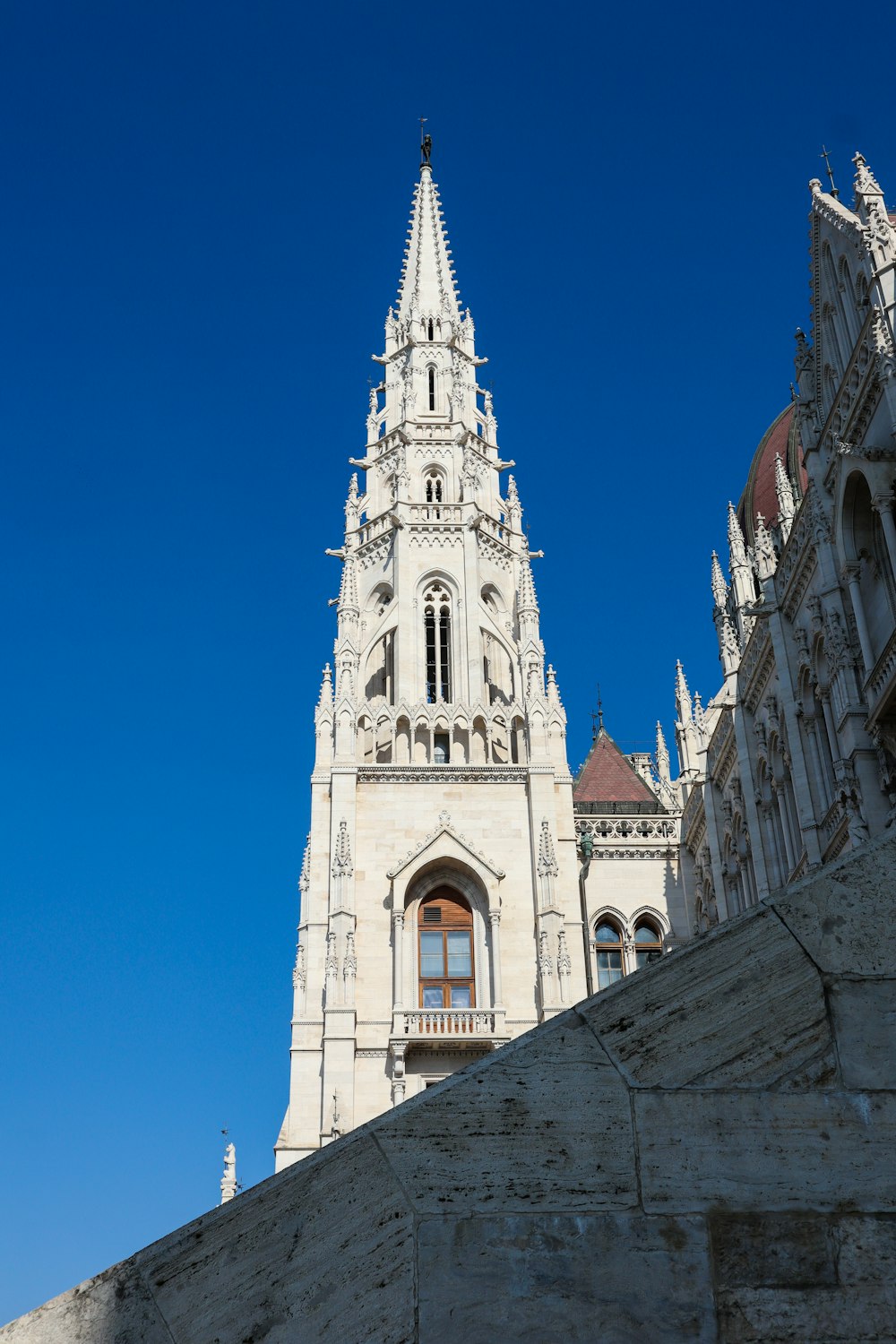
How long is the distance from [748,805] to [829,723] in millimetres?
4972

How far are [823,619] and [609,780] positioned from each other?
892 inches

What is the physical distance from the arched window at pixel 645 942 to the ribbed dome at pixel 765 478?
11.8 meters

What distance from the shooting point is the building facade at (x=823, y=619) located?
71.8 feet

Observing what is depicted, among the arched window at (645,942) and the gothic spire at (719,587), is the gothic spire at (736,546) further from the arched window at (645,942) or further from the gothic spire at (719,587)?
the arched window at (645,942)

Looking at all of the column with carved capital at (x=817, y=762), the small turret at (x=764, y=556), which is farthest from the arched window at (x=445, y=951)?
the small turret at (x=764, y=556)

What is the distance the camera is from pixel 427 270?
2098 inches

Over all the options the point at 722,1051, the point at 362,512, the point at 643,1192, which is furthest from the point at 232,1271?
the point at 362,512

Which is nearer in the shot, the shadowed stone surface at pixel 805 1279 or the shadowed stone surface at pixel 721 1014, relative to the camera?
the shadowed stone surface at pixel 805 1279

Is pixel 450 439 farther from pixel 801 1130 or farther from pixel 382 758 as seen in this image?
pixel 801 1130

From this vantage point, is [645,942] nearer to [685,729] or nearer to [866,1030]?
[685,729]

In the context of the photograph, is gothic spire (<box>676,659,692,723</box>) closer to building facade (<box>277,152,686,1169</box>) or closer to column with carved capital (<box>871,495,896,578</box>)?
building facade (<box>277,152,686,1169</box>)

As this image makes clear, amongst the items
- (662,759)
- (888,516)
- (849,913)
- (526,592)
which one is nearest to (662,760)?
(662,759)

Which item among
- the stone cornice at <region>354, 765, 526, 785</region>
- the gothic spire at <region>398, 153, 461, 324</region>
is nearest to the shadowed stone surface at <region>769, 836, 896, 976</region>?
the stone cornice at <region>354, 765, 526, 785</region>

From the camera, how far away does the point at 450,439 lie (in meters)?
45.5
